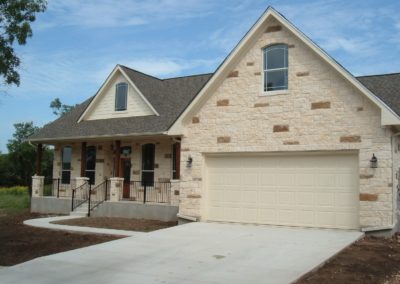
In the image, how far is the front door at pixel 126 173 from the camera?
21359 millimetres

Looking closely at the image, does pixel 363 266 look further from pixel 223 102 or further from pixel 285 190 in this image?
pixel 223 102

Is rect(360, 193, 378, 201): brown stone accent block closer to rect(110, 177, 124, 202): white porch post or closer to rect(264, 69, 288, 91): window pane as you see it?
rect(264, 69, 288, 91): window pane

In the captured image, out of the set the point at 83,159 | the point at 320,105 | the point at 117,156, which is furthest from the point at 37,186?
the point at 320,105

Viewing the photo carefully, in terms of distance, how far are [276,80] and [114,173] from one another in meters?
10.3

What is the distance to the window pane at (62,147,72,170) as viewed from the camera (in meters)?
23.6

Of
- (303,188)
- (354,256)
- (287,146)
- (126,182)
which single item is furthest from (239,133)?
(126,182)

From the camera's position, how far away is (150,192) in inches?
802

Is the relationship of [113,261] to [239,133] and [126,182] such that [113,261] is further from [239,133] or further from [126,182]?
[126,182]

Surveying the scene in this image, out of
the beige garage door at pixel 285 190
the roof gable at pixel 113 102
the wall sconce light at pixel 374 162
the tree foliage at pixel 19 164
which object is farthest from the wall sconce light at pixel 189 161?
A: the tree foliage at pixel 19 164

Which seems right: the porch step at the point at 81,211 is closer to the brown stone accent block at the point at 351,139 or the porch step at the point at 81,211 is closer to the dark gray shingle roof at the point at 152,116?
the dark gray shingle roof at the point at 152,116

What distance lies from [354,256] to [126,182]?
43.0 feet

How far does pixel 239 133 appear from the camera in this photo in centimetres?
1471

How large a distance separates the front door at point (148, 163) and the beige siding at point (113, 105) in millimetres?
1517

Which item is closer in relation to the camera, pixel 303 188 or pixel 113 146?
pixel 303 188
